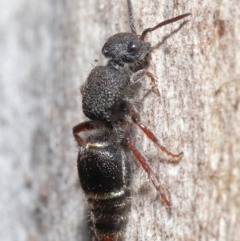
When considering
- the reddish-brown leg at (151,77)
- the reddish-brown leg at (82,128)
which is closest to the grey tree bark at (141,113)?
the reddish-brown leg at (151,77)

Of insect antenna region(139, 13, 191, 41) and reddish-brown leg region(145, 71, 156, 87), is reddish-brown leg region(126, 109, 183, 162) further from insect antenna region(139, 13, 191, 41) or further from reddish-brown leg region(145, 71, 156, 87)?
insect antenna region(139, 13, 191, 41)

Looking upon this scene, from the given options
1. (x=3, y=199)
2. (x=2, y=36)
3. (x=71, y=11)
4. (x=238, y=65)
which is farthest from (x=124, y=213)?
(x=2, y=36)

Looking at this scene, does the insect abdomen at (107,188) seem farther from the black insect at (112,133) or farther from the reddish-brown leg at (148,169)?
the reddish-brown leg at (148,169)

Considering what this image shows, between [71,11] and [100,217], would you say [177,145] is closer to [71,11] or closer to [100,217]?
[100,217]

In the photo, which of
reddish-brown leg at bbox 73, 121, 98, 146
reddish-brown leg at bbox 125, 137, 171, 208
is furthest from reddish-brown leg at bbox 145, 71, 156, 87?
reddish-brown leg at bbox 73, 121, 98, 146

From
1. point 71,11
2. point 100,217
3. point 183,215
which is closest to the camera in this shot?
point 183,215

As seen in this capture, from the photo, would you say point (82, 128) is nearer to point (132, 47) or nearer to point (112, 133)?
point (112, 133)
